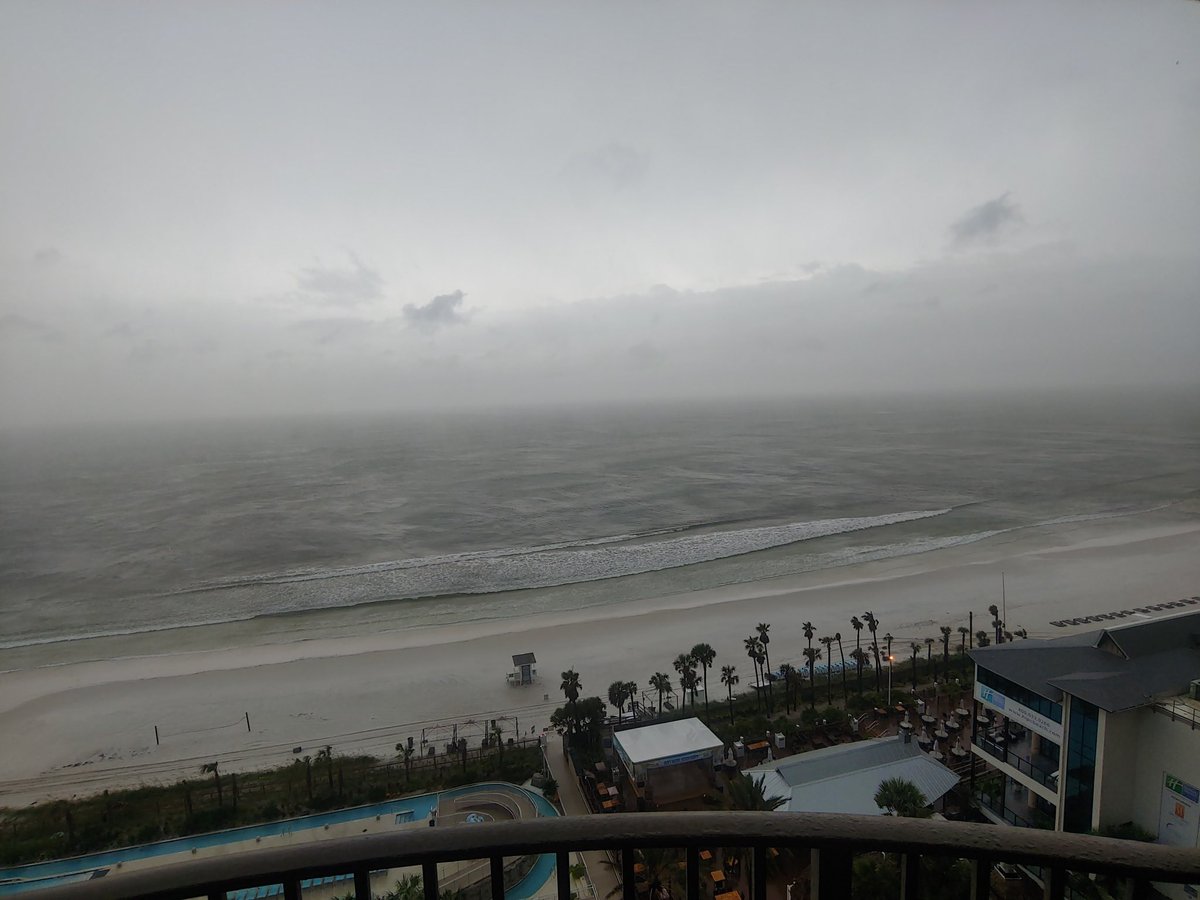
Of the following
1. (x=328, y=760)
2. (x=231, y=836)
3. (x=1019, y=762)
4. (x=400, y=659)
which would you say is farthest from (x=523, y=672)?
(x=1019, y=762)

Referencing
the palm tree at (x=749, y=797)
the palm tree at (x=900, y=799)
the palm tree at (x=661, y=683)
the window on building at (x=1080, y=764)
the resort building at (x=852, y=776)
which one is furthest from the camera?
the palm tree at (x=661, y=683)

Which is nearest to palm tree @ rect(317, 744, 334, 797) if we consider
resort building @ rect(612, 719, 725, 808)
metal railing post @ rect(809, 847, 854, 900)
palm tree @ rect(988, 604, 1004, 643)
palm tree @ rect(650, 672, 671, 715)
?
resort building @ rect(612, 719, 725, 808)

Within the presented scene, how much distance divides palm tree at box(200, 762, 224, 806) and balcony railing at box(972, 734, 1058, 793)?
214 inches

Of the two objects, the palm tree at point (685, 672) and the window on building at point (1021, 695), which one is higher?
the window on building at point (1021, 695)

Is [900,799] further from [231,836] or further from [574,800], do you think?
[231,836]

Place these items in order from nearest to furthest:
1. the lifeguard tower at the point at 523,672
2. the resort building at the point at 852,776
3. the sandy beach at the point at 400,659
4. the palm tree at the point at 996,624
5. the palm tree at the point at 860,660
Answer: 1. the resort building at the point at 852,776
2. the sandy beach at the point at 400,659
3. the palm tree at the point at 860,660
4. the lifeguard tower at the point at 523,672
5. the palm tree at the point at 996,624

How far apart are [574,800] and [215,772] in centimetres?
291

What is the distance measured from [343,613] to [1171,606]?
10.1 metres

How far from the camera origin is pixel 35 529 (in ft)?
41.4

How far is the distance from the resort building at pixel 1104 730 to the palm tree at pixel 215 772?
17.6 feet

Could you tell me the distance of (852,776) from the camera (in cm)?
407

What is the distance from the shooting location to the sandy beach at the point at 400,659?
5840 millimetres

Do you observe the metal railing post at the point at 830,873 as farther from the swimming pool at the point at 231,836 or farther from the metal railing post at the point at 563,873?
the swimming pool at the point at 231,836

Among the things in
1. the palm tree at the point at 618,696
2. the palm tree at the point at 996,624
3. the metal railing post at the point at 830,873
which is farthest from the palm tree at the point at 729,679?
the metal railing post at the point at 830,873
